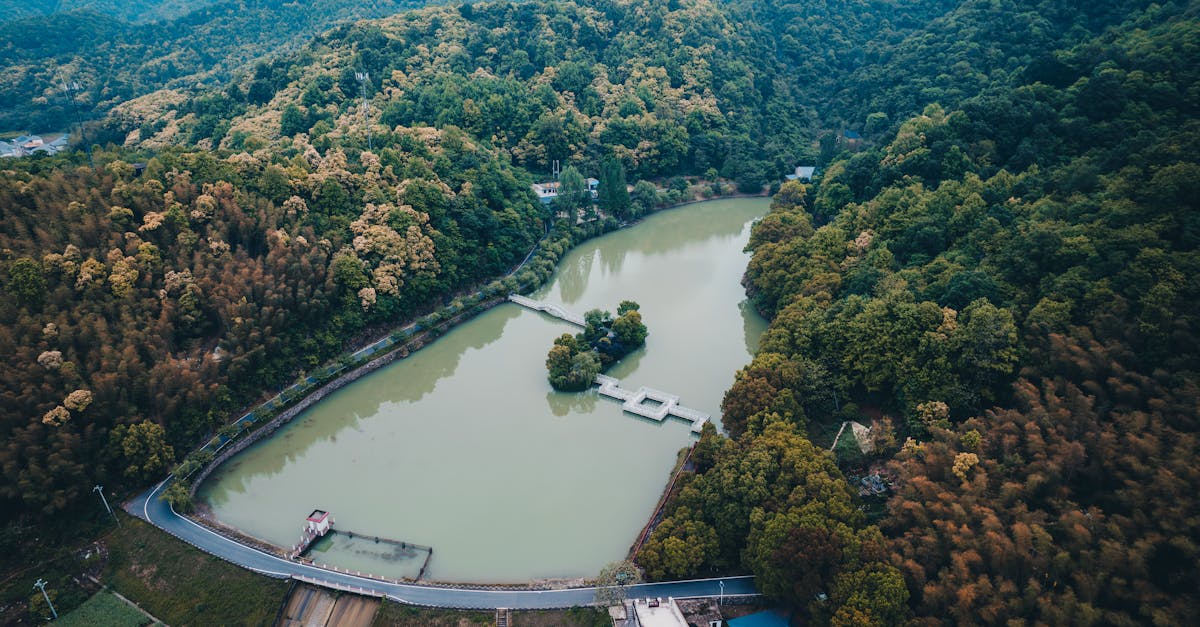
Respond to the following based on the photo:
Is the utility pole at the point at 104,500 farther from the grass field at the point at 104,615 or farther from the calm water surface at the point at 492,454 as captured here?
the grass field at the point at 104,615

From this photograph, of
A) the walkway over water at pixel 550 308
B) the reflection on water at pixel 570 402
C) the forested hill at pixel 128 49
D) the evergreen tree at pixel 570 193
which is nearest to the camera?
the reflection on water at pixel 570 402

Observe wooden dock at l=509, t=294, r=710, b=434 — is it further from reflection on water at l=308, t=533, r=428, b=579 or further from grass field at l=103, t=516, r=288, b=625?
grass field at l=103, t=516, r=288, b=625

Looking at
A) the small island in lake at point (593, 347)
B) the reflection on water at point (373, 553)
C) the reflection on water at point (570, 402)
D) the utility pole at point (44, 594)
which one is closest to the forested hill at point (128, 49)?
the utility pole at point (44, 594)

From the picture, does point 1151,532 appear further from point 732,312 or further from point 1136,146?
point 732,312

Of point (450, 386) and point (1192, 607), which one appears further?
point (450, 386)

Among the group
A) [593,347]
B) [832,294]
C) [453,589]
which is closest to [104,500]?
[453,589]

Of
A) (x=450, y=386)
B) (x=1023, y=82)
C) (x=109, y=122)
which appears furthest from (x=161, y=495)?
(x=1023, y=82)
